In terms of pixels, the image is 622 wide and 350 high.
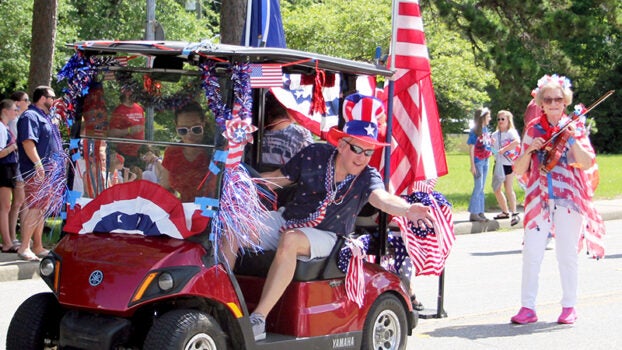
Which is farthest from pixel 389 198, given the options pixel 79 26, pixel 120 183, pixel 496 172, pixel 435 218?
pixel 79 26

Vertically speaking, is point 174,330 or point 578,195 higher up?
point 578,195

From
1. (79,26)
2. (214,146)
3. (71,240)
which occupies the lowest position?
(71,240)

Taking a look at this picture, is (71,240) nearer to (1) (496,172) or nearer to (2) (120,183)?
(2) (120,183)

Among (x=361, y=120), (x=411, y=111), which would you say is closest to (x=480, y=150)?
(x=411, y=111)

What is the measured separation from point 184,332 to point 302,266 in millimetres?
981

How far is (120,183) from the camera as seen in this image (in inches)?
220

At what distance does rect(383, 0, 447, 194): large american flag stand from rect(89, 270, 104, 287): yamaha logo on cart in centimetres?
260

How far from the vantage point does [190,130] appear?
5402 millimetres

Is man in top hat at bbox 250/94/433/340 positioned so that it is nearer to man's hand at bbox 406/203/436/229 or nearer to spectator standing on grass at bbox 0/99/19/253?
man's hand at bbox 406/203/436/229

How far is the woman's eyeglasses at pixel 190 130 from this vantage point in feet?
17.6

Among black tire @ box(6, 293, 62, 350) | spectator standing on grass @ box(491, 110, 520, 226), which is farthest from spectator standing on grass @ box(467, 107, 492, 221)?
black tire @ box(6, 293, 62, 350)

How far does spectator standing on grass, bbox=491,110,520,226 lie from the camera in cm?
1464

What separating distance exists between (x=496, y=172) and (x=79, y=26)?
24893 mm

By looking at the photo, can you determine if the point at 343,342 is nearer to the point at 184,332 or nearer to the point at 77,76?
the point at 184,332
